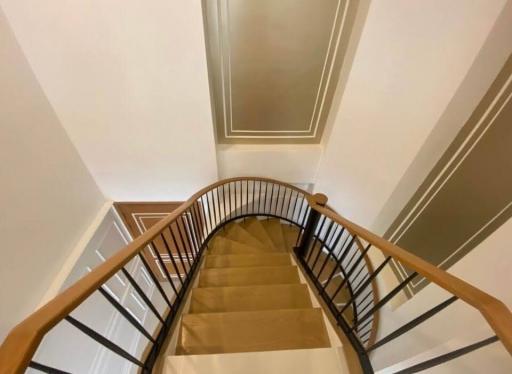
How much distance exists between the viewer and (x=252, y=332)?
1.53 m

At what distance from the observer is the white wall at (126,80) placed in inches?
67.7

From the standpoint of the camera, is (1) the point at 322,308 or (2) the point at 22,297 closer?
(1) the point at 322,308

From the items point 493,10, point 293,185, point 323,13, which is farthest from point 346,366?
point 323,13

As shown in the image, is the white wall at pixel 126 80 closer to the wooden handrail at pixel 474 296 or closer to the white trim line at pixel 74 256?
the white trim line at pixel 74 256

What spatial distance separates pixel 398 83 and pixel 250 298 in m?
2.02

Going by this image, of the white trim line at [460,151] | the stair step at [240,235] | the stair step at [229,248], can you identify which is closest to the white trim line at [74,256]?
the stair step at [229,248]

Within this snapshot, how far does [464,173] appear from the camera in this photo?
167 cm

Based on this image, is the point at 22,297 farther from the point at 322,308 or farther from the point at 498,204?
the point at 498,204

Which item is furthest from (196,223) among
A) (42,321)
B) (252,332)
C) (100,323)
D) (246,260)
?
(42,321)

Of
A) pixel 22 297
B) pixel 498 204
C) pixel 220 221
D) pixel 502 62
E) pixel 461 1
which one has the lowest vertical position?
pixel 22 297

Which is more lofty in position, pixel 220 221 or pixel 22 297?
pixel 220 221

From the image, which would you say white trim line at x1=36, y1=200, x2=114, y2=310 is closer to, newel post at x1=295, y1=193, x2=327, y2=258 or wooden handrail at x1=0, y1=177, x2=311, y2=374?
wooden handrail at x1=0, y1=177, x2=311, y2=374

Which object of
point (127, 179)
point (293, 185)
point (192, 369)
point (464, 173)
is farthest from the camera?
point (293, 185)

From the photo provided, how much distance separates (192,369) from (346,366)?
31.8 inches
